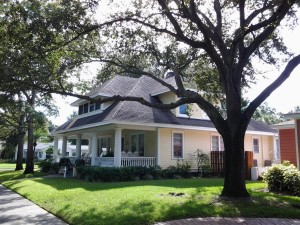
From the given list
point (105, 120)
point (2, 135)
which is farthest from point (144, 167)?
point (2, 135)

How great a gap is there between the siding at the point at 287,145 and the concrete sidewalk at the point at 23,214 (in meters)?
16.0

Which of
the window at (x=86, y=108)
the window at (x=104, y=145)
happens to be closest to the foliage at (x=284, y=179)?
the window at (x=104, y=145)

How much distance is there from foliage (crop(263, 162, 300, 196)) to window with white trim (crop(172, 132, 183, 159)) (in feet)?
30.8

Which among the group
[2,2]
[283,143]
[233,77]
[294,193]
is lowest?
[294,193]

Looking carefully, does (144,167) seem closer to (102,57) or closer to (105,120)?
(105,120)

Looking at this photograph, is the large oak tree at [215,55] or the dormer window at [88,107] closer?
the large oak tree at [215,55]

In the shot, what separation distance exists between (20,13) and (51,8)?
63.6 inches

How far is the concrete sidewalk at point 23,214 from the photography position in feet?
29.0

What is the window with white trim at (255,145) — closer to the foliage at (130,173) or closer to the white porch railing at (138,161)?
the foliage at (130,173)

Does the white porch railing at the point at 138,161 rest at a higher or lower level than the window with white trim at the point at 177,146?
lower

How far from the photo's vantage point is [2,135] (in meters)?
49.4

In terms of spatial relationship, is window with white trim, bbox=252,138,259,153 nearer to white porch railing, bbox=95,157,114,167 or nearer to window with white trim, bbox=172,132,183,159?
window with white trim, bbox=172,132,183,159

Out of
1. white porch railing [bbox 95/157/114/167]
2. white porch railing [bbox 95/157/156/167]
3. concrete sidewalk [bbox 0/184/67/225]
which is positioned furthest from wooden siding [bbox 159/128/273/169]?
concrete sidewalk [bbox 0/184/67/225]

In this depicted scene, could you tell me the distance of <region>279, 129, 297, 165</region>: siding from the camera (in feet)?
67.8
